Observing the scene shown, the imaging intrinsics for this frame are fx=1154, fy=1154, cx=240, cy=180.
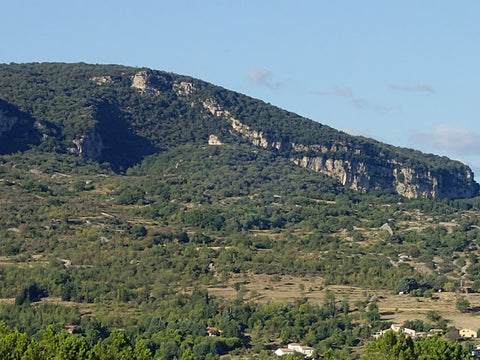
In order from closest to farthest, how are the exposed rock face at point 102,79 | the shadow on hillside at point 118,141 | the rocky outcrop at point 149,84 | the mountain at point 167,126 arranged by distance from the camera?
1. the mountain at point 167,126
2. the shadow on hillside at point 118,141
3. the exposed rock face at point 102,79
4. the rocky outcrop at point 149,84

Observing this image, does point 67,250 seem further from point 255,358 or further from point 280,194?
point 280,194

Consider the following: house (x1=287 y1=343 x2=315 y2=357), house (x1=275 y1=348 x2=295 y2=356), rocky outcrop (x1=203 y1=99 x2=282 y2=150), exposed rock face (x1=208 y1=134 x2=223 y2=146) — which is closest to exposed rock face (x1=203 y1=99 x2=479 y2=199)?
rocky outcrop (x1=203 y1=99 x2=282 y2=150)

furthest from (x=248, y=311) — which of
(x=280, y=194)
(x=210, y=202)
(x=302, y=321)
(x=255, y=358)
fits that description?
(x=280, y=194)

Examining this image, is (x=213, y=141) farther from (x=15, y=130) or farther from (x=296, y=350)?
(x=296, y=350)

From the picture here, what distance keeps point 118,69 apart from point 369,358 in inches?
5738

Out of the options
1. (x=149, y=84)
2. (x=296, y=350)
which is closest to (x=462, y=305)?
(x=296, y=350)

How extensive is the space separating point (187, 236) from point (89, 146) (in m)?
49.2

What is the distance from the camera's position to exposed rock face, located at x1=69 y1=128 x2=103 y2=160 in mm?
163500

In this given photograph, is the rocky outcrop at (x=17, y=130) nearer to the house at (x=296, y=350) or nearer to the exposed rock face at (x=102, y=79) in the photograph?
the exposed rock face at (x=102, y=79)

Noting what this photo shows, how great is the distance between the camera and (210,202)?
143750 millimetres

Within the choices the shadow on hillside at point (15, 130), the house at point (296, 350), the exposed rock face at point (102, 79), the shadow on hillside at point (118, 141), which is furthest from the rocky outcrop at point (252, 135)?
the house at point (296, 350)

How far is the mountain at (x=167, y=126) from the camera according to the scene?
550ft

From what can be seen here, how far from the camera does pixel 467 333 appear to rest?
82562 millimetres

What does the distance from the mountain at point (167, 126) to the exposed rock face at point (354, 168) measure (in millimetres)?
157
